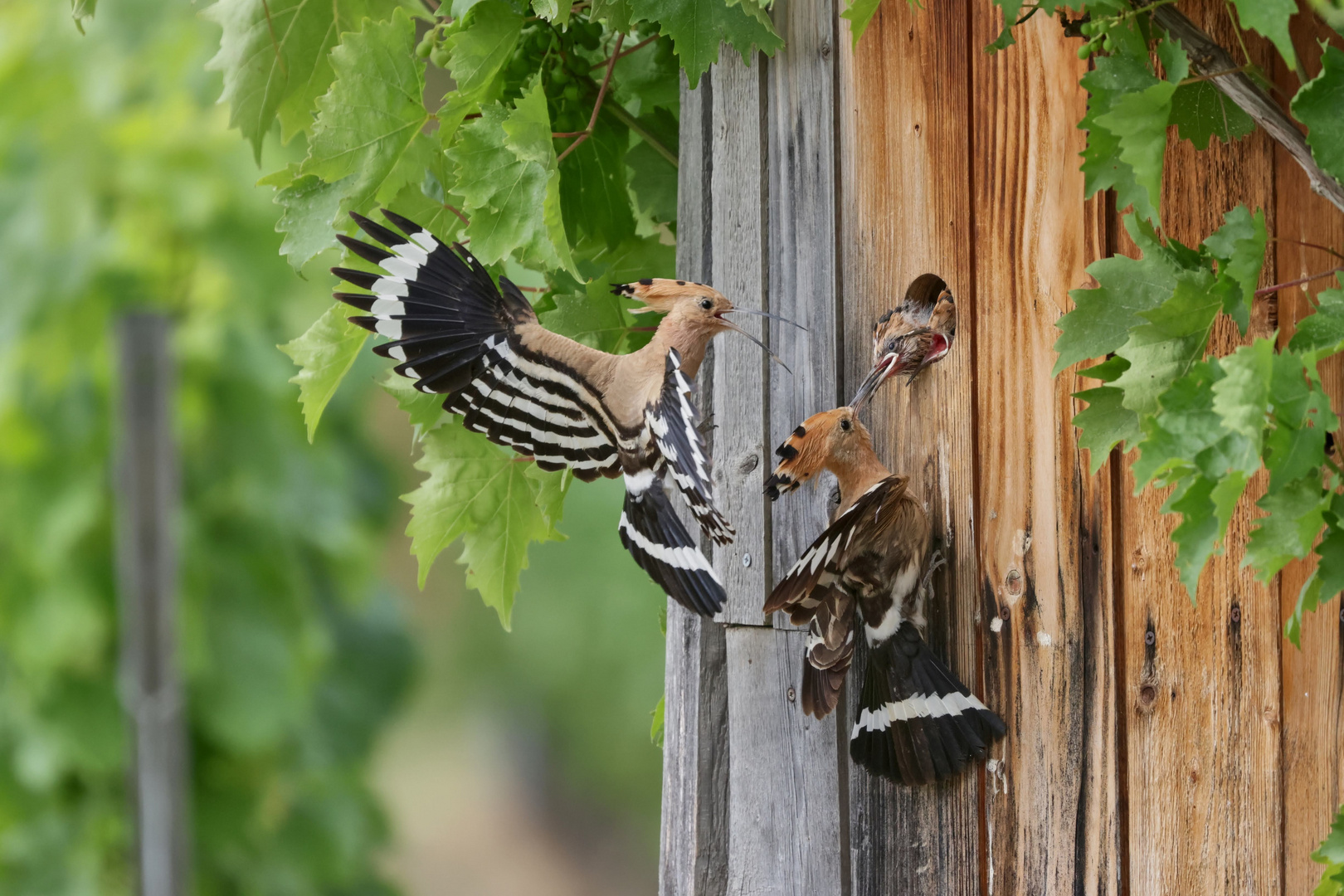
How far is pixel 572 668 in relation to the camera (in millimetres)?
5996

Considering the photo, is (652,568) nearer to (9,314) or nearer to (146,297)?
(146,297)

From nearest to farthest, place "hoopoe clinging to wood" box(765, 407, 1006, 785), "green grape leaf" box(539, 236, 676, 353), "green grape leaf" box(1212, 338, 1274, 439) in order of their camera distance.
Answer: "green grape leaf" box(1212, 338, 1274, 439) < "hoopoe clinging to wood" box(765, 407, 1006, 785) < "green grape leaf" box(539, 236, 676, 353)

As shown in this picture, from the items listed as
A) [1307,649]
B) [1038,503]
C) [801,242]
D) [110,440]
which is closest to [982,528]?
[1038,503]

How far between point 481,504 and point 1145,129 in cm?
89

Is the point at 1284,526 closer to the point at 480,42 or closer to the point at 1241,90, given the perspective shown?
the point at 1241,90

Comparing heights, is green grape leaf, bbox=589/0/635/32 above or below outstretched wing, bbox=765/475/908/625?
above

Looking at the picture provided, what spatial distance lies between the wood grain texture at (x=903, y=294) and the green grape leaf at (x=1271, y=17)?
0.40 meters

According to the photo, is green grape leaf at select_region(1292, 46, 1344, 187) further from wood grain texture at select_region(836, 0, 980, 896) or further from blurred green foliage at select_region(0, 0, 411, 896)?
blurred green foliage at select_region(0, 0, 411, 896)

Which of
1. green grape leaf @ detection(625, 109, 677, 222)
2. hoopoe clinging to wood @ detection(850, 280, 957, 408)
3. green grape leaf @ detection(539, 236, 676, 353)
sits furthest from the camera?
green grape leaf @ detection(625, 109, 677, 222)

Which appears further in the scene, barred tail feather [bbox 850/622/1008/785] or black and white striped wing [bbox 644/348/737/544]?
barred tail feather [bbox 850/622/1008/785]

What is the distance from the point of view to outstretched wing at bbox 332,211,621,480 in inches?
38.8

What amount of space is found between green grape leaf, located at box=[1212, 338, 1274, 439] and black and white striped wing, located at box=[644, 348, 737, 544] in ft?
1.22

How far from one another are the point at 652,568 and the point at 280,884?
13.3 ft

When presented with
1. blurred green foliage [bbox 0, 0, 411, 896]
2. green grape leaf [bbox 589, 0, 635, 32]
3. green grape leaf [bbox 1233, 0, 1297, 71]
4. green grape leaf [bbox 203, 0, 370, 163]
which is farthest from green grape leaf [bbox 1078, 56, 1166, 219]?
blurred green foliage [bbox 0, 0, 411, 896]
